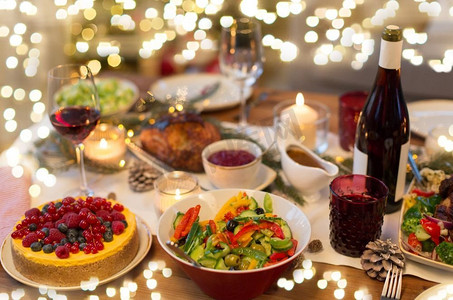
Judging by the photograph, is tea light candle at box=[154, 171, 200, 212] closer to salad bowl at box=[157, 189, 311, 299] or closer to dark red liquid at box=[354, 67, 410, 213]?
salad bowl at box=[157, 189, 311, 299]

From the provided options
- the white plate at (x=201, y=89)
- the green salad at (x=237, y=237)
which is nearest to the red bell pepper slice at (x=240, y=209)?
the green salad at (x=237, y=237)

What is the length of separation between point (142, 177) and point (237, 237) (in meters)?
0.43

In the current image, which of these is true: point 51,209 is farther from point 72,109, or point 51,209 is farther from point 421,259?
point 421,259

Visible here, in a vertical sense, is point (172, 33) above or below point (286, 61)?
above

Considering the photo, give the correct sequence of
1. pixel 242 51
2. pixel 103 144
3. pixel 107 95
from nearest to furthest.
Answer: pixel 103 144
pixel 242 51
pixel 107 95

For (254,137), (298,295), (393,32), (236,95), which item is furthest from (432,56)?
(298,295)

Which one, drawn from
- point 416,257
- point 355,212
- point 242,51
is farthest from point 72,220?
point 242,51

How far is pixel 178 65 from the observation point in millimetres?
3643

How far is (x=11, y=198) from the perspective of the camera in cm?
136

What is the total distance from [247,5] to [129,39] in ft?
2.66

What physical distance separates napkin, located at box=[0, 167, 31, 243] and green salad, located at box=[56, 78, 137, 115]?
14.1 inches

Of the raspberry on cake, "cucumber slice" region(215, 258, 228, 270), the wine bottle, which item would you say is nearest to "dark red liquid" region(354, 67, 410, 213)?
the wine bottle

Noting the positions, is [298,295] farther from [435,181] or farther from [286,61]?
[286,61]

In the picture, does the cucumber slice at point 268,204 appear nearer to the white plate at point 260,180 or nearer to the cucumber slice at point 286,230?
the cucumber slice at point 286,230
